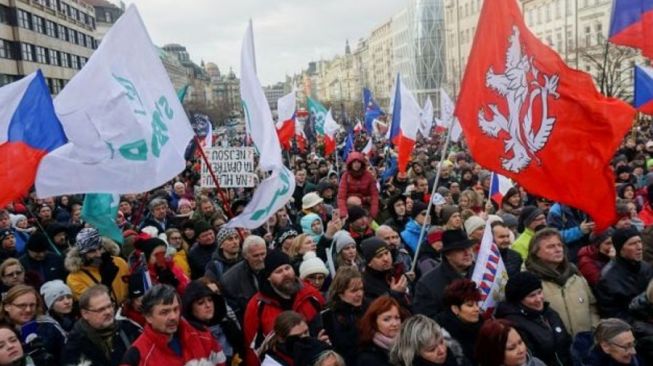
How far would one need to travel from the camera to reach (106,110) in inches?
209

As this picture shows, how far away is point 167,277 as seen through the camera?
5.60 m

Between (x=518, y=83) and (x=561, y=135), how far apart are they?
582 millimetres

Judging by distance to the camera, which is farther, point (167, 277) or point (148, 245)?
point (148, 245)

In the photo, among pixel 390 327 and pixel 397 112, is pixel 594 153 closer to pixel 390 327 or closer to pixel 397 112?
pixel 390 327

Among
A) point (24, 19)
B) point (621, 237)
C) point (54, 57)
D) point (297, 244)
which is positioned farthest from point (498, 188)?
point (54, 57)

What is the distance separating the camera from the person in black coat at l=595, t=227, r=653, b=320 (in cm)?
484

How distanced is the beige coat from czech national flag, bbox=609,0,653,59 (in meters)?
3.79

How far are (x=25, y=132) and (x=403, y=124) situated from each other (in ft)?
27.5

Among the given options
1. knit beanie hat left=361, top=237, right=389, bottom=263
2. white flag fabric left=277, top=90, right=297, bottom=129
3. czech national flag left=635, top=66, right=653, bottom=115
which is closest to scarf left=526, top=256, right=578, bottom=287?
knit beanie hat left=361, top=237, right=389, bottom=263

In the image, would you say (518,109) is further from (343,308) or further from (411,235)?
(343,308)

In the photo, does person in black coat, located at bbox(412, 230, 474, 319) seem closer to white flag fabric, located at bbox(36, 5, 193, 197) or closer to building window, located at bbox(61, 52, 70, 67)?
white flag fabric, located at bbox(36, 5, 193, 197)

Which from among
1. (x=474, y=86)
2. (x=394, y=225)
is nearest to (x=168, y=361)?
(x=474, y=86)

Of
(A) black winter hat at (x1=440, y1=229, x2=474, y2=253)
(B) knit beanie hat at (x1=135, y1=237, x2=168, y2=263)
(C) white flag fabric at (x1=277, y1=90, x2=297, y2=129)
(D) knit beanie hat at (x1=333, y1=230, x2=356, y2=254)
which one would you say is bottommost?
(D) knit beanie hat at (x1=333, y1=230, x2=356, y2=254)

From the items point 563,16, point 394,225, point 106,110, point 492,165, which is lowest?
point 394,225
